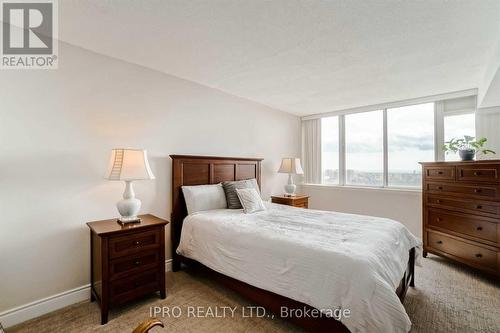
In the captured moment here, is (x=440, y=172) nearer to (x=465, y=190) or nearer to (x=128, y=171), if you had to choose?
(x=465, y=190)

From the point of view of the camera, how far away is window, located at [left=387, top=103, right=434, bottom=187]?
390 centimetres

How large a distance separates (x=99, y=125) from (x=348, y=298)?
105 inches

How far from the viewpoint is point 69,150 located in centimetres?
225

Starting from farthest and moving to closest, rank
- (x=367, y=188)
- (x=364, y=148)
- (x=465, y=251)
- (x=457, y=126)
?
(x=364, y=148) → (x=367, y=188) → (x=457, y=126) → (x=465, y=251)

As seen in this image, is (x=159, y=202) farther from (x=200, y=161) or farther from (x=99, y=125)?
(x=99, y=125)

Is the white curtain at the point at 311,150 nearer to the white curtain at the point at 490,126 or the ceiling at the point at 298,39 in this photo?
the ceiling at the point at 298,39

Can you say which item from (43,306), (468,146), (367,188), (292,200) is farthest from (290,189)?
(43,306)

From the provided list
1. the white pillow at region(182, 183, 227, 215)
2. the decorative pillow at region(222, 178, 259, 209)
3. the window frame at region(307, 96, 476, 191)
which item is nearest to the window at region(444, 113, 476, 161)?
the window frame at region(307, 96, 476, 191)

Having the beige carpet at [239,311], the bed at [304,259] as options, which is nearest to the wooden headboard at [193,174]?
the bed at [304,259]

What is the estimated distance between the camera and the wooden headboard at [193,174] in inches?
118

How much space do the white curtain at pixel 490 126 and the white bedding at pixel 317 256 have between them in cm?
223

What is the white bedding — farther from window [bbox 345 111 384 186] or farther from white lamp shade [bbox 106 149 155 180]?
window [bbox 345 111 384 186]

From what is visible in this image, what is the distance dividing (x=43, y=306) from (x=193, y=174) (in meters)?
1.88

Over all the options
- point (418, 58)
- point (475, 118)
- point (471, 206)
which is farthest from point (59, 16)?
point (475, 118)
